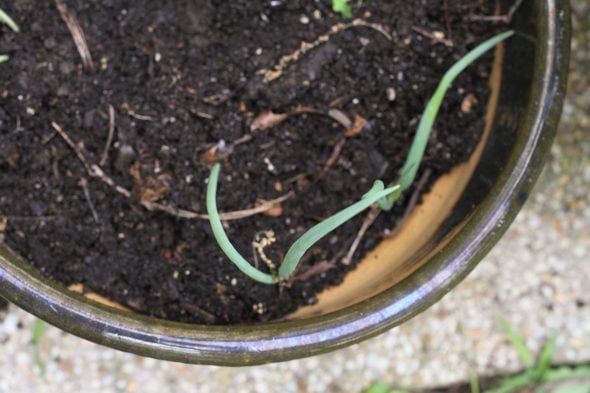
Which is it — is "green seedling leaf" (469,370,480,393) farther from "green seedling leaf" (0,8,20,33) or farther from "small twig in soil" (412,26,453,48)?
"green seedling leaf" (0,8,20,33)

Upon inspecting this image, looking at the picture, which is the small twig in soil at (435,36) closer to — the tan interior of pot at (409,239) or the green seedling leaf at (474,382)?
the tan interior of pot at (409,239)

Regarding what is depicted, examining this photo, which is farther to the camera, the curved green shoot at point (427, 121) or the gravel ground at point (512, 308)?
the gravel ground at point (512, 308)

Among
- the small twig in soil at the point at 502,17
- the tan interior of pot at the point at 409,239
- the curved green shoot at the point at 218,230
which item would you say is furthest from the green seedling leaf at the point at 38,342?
the small twig in soil at the point at 502,17

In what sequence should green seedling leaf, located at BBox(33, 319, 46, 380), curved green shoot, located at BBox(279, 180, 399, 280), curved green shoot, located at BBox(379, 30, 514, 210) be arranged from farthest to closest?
green seedling leaf, located at BBox(33, 319, 46, 380) → curved green shoot, located at BBox(379, 30, 514, 210) → curved green shoot, located at BBox(279, 180, 399, 280)

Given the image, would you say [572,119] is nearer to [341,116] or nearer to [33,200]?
[341,116]

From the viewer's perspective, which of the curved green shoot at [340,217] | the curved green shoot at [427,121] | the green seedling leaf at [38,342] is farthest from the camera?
the green seedling leaf at [38,342]

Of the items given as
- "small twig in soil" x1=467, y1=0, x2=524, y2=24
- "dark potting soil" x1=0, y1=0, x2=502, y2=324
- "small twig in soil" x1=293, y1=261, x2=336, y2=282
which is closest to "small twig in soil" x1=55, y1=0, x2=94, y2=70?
"dark potting soil" x1=0, y1=0, x2=502, y2=324

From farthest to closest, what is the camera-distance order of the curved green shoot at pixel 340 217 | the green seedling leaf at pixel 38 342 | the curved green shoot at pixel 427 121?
the green seedling leaf at pixel 38 342 → the curved green shoot at pixel 427 121 → the curved green shoot at pixel 340 217

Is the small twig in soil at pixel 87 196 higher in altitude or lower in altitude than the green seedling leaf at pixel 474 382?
higher
